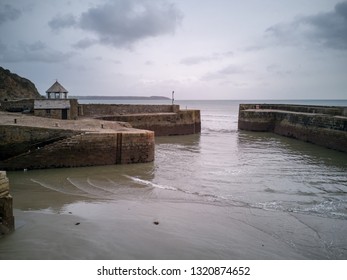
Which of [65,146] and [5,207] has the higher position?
[65,146]

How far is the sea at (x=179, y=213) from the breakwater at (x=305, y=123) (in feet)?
22.5

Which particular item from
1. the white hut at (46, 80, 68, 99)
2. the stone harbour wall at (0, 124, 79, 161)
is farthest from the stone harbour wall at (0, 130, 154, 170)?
the white hut at (46, 80, 68, 99)

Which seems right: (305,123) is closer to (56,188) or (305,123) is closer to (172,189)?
(172,189)

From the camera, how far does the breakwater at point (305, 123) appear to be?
1831 centimetres

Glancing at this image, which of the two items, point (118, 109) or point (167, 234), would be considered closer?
point (167, 234)

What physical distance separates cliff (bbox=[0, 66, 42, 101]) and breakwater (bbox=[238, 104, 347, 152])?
28689 millimetres

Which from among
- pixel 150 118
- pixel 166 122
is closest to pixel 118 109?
pixel 150 118

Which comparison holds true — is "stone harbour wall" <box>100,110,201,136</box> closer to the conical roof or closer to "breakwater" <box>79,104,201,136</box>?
"breakwater" <box>79,104,201,136</box>

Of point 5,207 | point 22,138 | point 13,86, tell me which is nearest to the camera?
point 5,207

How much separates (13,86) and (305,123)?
3640 cm

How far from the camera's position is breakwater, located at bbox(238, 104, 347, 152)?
18312 mm

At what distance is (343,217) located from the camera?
22.6 feet

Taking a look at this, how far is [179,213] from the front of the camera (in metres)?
6.80

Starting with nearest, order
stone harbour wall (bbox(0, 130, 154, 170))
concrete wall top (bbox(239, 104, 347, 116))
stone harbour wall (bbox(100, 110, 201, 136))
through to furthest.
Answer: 1. stone harbour wall (bbox(0, 130, 154, 170))
2. concrete wall top (bbox(239, 104, 347, 116))
3. stone harbour wall (bbox(100, 110, 201, 136))
